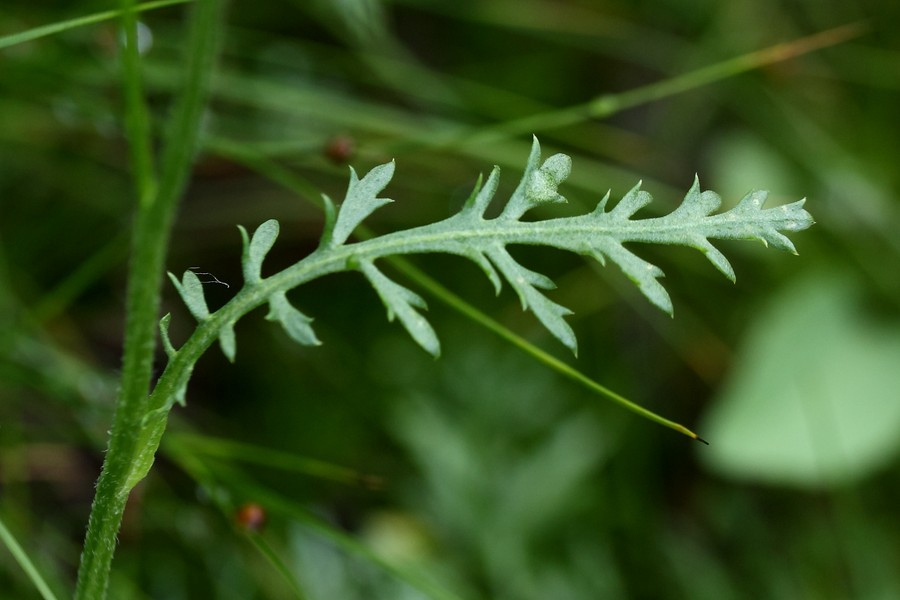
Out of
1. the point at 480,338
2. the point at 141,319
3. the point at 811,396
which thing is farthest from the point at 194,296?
the point at 811,396

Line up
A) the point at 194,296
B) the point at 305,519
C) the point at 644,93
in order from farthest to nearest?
1. the point at 644,93
2. the point at 305,519
3. the point at 194,296

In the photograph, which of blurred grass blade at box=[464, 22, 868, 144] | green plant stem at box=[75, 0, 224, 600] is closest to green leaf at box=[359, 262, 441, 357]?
green plant stem at box=[75, 0, 224, 600]

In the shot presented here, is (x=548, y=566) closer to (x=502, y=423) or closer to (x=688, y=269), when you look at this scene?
(x=502, y=423)

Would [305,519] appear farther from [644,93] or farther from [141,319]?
[644,93]

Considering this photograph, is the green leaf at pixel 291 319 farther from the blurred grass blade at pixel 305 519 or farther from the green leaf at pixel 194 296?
the blurred grass blade at pixel 305 519

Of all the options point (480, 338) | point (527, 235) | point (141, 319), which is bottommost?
point (141, 319)

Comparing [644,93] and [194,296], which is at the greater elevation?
[644,93]
